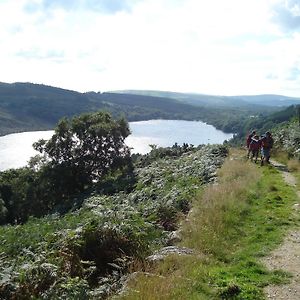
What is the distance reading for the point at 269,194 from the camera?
17266 mm

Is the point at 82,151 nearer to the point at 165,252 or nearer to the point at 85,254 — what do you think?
the point at 85,254

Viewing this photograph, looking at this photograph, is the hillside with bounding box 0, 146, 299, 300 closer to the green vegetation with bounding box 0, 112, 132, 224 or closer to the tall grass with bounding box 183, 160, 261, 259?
the tall grass with bounding box 183, 160, 261, 259

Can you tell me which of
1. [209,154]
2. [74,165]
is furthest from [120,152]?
[209,154]

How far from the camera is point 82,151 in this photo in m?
51.5

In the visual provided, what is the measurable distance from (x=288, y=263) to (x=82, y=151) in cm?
→ 4302

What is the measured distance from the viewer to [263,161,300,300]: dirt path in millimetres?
8383

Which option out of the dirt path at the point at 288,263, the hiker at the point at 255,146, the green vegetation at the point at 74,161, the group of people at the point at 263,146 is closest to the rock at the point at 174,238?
the dirt path at the point at 288,263

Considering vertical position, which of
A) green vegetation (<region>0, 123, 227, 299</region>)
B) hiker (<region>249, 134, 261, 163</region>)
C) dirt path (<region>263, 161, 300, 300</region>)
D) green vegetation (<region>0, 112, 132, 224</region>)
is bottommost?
green vegetation (<region>0, 112, 132, 224</region>)

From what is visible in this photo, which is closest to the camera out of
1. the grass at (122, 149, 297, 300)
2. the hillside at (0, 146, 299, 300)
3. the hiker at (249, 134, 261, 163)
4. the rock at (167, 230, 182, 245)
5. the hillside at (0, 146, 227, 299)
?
the grass at (122, 149, 297, 300)

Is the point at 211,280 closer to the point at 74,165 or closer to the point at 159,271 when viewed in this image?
the point at 159,271

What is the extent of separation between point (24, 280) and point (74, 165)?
4310 cm

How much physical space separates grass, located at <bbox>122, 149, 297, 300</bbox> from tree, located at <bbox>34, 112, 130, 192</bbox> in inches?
1342

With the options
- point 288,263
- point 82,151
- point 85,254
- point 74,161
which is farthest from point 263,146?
point 74,161

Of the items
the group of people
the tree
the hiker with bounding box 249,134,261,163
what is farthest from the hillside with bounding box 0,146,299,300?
the tree
